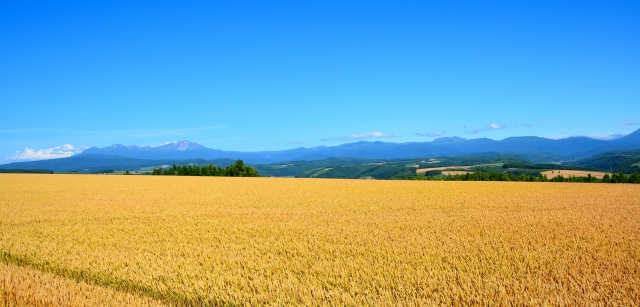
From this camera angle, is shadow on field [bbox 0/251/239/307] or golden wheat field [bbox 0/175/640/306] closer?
golden wheat field [bbox 0/175/640/306]

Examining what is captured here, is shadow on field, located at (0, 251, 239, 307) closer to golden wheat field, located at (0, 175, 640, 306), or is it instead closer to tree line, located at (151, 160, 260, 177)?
golden wheat field, located at (0, 175, 640, 306)

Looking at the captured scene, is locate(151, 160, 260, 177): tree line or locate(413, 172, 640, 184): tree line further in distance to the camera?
locate(151, 160, 260, 177): tree line

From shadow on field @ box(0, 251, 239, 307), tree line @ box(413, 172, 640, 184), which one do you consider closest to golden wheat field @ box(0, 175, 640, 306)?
shadow on field @ box(0, 251, 239, 307)

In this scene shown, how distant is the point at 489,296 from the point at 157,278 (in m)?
5.98

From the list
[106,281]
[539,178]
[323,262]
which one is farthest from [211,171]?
[323,262]

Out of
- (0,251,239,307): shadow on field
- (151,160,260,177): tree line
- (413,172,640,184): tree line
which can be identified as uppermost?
(151,160,260,177): tree line

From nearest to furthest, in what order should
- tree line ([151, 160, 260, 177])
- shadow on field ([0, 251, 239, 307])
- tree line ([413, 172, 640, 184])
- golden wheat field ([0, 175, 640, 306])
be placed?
golden wheat field ([0, 175, 640, 306]), shadow on field ([0, 251, 239, 307]), tree line ([413, 172, 640, 184]), tree line ([151, 160, 260, 177])

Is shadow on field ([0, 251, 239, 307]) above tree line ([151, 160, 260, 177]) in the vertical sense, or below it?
below

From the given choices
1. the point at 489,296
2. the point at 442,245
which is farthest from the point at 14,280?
the point at 442,245

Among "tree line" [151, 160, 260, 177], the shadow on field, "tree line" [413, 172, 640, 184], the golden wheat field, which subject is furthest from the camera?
"tree line" [151, 160, 260, 177]

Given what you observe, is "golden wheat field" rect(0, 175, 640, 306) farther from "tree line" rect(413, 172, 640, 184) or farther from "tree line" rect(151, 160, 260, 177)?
"tree line" rect(151, 160, 260, 177)

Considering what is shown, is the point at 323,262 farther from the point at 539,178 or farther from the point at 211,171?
the point at 211,171

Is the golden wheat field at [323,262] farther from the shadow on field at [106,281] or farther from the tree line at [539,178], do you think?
the tree line at [539,178]

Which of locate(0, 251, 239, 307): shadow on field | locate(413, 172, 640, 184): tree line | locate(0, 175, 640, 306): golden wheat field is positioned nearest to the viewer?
locate(0, 175, 640, 306): golden wheat field
